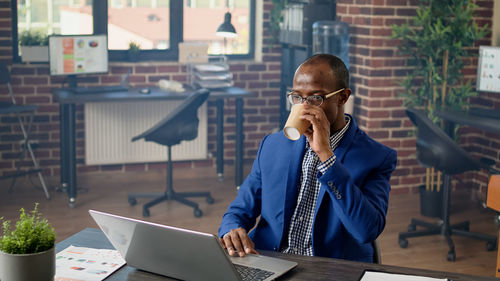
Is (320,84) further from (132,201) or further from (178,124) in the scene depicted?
(132,201)

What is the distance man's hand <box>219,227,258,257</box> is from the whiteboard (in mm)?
3229

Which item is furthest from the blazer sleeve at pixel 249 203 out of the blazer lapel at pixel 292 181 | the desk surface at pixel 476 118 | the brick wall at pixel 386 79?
the brick wall at pixel 386 79

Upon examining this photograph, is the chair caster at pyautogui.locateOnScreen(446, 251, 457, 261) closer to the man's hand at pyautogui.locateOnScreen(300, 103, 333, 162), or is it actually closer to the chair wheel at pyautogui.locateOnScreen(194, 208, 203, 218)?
the chair wheel at pyautogui.locateOnScreen(194, 208, 203, 218)

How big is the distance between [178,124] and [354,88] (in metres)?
1.48

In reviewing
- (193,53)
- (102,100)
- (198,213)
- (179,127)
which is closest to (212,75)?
(193,53)

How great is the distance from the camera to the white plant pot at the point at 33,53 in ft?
17.5

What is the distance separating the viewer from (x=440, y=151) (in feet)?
13.4

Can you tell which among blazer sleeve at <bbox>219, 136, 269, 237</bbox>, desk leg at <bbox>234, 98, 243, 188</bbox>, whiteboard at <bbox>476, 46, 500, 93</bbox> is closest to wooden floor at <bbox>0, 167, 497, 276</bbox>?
desk leg at <bbox>234, 98, 243, 188</bbox>

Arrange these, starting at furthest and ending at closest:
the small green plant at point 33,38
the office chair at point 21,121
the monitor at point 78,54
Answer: the small green plant at point 33,38
the monitor at point 78,54
the office chair at point 21,121

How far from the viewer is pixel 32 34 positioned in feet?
17.8

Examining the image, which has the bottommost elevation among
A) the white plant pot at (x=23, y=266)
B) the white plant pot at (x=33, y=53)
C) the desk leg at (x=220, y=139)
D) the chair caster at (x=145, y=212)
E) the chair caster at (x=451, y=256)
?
the chair caster at (x=451, y=256)

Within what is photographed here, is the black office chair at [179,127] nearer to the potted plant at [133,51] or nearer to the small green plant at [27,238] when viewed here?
the potted plant at [133,51]

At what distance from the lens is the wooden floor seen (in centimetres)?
402

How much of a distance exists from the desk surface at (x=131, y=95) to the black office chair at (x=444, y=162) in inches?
64.9
